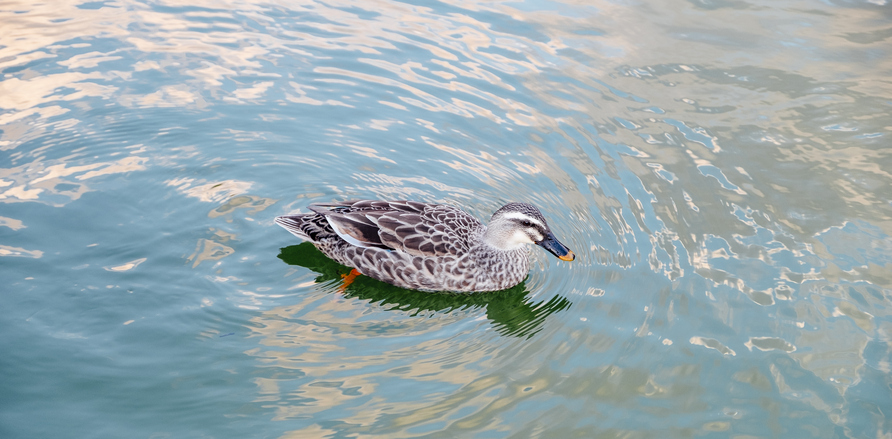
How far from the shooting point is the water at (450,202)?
604cm

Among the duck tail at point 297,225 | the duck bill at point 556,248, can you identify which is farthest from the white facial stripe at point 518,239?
the duck tail at point 297,225

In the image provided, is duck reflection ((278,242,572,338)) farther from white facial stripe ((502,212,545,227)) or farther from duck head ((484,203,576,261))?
white facial stripe ((502,212,545,227))

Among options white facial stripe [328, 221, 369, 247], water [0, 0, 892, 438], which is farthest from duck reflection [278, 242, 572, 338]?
white facial stripe [328, 221, 369, 247]

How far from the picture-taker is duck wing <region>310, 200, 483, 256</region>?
741 cm

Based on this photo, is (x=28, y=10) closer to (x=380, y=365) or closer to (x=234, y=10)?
(x=234, y=10)

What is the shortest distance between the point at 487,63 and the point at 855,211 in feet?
18.3

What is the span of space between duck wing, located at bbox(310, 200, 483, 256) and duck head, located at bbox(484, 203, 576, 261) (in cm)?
30

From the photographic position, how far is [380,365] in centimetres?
626

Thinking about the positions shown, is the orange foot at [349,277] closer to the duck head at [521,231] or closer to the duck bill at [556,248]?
the duck head at [521,231]

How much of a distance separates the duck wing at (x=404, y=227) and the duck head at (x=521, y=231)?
30 cm

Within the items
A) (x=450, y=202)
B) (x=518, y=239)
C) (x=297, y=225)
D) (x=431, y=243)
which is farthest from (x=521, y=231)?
(x=297, y=225)

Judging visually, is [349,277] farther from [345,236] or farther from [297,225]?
[297,225]

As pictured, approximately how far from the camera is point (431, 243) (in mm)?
7387

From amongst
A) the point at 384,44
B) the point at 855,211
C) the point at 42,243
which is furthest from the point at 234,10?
the point at 855,211
